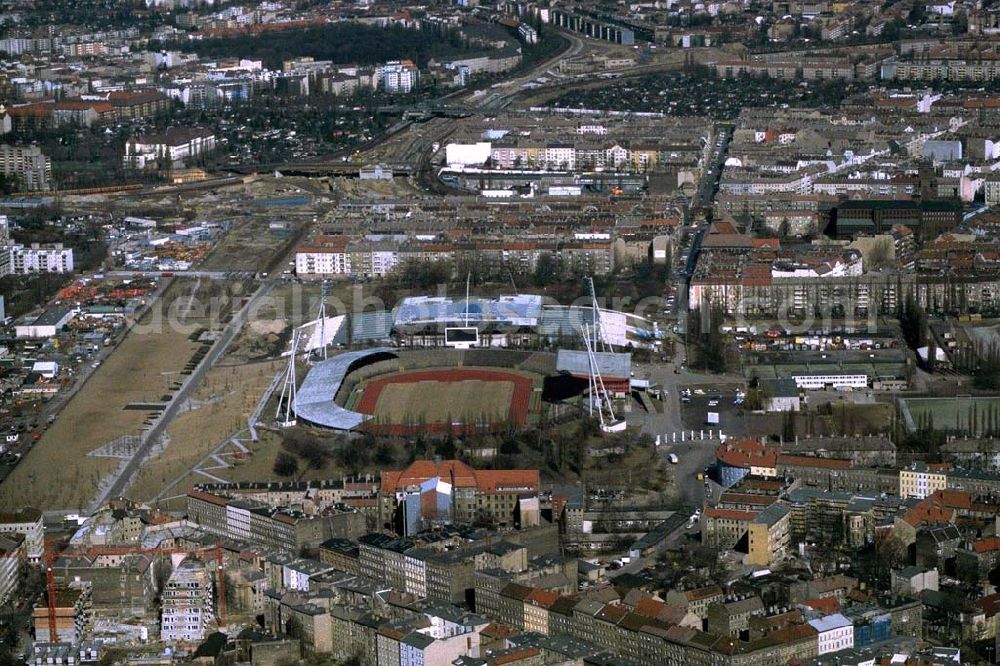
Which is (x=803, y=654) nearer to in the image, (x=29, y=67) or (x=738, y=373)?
(x=738, y=373)

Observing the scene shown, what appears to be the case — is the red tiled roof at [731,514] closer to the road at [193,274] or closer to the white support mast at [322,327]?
the white support mast at [322,327]

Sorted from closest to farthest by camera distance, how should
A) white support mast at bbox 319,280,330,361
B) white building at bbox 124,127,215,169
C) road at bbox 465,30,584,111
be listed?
white support mast at bbox 319,280,330,361
white building at bbox 124,127,215,169
road at bbox 465,30,584,111

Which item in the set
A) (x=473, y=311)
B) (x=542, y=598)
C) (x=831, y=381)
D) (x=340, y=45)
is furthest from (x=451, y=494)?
(x=340, y=45)

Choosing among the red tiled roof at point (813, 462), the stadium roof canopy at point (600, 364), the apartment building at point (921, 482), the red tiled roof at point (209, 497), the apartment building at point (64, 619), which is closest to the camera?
the apartment building at point (64, 619)

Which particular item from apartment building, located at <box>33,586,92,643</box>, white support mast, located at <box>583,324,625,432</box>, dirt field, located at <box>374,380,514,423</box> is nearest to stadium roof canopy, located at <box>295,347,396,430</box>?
dirt field, located at <box>374,380,514,423</box>

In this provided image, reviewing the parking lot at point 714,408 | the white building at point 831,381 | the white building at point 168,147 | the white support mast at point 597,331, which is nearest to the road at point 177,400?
the white support mast at point 597,331

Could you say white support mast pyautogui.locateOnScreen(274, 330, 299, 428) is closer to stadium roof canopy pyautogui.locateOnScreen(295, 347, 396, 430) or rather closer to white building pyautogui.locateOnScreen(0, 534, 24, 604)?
stadium roof canopy pyautogui.locateOnScreen(295, 347, 396, 430)

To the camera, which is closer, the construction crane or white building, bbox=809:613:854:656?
white building, bbox=809:613:854:656

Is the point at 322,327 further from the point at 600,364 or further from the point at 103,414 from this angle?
the point at 600,364
